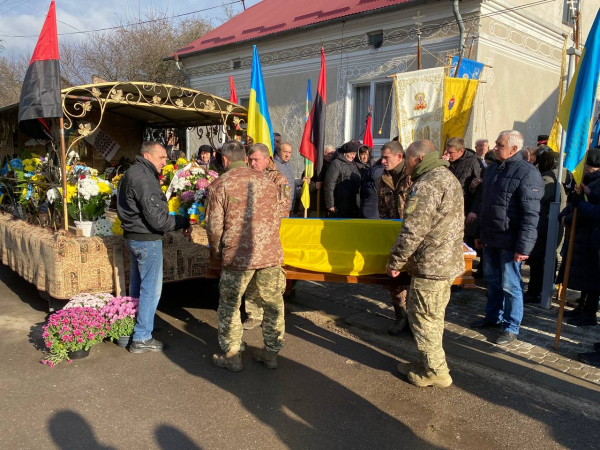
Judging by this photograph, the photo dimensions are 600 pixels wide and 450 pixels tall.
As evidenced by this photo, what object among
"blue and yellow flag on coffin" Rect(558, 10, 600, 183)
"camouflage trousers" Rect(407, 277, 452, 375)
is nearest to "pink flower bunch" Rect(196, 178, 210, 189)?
"camouflage trousers" Rect(407, 277, 452, 375)

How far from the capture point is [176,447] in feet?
9.63

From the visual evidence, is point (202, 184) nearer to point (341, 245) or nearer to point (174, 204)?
point (174, 204)

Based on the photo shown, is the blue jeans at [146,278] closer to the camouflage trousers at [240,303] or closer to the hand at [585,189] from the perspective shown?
the camouflage trousers at [240,303]

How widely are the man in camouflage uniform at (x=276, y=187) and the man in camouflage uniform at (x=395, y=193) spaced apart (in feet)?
3.71

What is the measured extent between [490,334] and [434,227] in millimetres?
1992

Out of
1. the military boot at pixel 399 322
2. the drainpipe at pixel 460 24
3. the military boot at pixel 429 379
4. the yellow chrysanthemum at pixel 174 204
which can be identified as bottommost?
the military boot at pixel 429 379

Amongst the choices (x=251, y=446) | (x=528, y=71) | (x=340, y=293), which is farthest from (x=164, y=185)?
(x=528, y=71)

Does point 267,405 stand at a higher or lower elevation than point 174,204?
lower

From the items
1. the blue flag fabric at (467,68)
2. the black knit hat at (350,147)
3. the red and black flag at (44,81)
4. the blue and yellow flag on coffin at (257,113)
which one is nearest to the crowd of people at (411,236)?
the blue and yellow flag on coffin at (257,113)

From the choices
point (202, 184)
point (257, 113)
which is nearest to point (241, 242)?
point (202, 184)

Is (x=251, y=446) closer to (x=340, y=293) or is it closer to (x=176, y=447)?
(x=176, y=447)

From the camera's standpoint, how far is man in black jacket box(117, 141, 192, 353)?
408 centimetres

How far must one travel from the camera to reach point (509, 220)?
15.0ft

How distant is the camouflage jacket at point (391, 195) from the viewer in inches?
186
